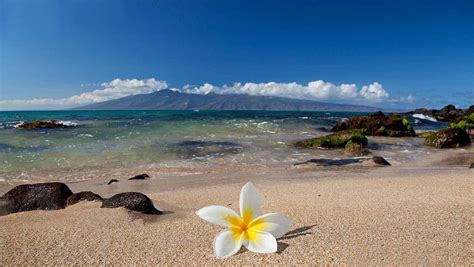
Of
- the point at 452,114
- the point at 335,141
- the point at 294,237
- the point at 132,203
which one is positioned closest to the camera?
the point at 294,237

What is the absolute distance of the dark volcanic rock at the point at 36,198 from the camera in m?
3.89

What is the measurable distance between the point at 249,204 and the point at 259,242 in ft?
0.64

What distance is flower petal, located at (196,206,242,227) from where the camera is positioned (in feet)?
5.13

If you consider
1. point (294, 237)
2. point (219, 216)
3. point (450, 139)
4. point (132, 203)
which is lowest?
point (450, 139)

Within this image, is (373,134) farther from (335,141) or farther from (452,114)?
(452,114)

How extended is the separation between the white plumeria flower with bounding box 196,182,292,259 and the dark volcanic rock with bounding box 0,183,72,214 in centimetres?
313

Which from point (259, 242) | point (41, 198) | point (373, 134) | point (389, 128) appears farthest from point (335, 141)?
point (259, 242)

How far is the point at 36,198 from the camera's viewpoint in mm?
3980

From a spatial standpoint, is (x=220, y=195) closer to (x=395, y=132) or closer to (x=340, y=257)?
(x=340, y=257)

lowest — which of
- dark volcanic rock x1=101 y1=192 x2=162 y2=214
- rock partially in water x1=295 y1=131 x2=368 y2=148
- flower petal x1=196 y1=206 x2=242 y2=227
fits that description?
rock partially in water x1=295 y1=131 x2=368 y2=148

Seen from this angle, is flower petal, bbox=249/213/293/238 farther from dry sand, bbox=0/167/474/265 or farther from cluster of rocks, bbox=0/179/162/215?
cluster of rocks, bbox=0/179/162/215

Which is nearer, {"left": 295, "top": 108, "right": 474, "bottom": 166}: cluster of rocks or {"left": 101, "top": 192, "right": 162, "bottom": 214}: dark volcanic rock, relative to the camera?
{"left": 101, "top": 192, "right": 162, "bottom": 214}: dark volcanic rock

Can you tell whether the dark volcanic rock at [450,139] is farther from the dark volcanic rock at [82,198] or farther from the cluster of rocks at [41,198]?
the cluster of rocks at [41,198]

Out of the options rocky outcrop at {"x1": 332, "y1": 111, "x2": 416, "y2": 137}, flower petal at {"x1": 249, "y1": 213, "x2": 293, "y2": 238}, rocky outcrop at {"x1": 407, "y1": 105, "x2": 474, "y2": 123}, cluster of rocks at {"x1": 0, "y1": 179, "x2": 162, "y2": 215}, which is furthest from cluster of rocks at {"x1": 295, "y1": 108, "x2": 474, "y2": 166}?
rocky outcrop at {"x1": 407, "y1": 105, "x2": 474, "y2": 123}
